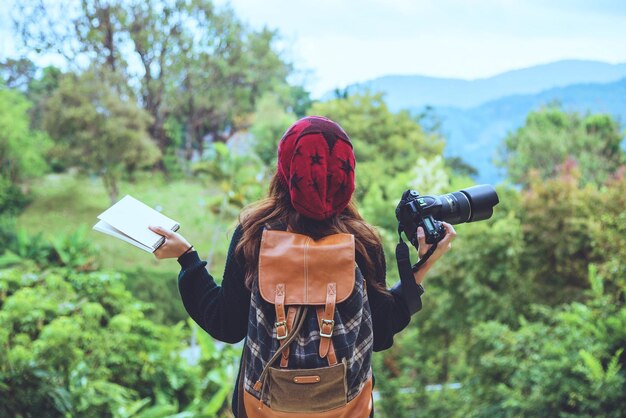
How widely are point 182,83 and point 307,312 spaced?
17.6 metres

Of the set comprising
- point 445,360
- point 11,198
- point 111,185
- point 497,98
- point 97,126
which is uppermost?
point 97,126

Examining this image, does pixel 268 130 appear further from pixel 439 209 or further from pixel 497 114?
pixel 497 114

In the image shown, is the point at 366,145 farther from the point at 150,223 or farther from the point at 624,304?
the point at 150,223

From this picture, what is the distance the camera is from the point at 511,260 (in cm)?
645

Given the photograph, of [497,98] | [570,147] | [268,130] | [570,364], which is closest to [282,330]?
[570,364]

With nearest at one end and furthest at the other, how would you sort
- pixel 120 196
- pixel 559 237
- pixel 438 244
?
pixel 438 244, pixel 559 237, pixel 120 196

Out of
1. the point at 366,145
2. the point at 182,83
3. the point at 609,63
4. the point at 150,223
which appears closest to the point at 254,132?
the point at 366,145

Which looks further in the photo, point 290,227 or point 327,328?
point 290,227

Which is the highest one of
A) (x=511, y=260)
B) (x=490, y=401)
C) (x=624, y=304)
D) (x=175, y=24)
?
(x=175, y=24)

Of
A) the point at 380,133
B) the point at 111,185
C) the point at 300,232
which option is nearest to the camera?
the point at 300,232

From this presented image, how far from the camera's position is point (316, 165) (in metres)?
1.19

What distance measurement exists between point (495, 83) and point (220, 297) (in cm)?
A: 3318

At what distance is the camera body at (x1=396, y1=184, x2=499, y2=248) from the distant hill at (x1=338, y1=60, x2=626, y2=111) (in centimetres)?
2062

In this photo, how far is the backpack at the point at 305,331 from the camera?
3.80ft
